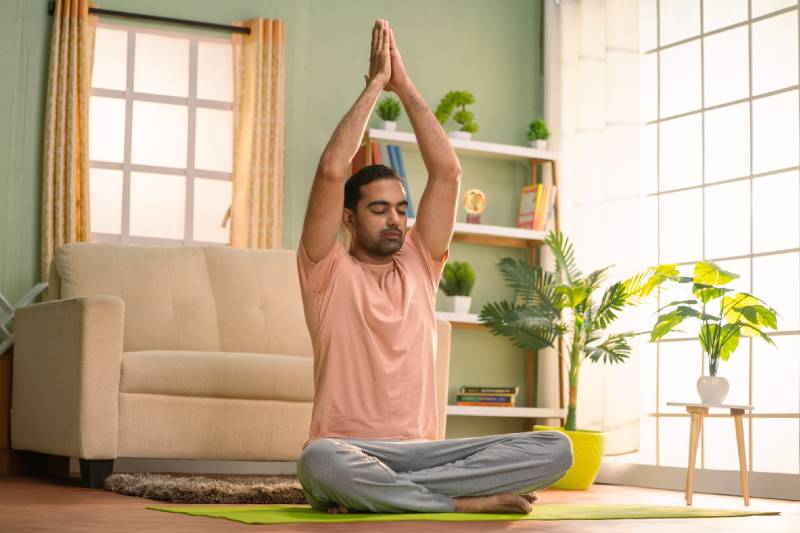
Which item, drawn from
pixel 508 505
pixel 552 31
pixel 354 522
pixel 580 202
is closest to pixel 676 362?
pixel 580 202

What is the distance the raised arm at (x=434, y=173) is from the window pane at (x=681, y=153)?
9.70ft

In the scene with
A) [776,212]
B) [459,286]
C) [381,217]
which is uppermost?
[776,212]

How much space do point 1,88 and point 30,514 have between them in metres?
3.16

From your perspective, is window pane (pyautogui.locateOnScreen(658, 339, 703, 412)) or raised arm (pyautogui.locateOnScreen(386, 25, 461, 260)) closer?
raised arm (pyautogui.locateOnScreen(386, 25, 461, 260))

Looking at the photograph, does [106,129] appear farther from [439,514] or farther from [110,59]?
[439,514]

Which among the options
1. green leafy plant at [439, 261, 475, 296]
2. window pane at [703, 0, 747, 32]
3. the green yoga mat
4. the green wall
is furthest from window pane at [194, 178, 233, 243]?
the green yoga mat

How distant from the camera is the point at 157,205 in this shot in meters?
5.75

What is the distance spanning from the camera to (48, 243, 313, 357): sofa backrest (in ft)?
15.8

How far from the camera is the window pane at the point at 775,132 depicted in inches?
196

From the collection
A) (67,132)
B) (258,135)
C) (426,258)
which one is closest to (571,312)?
(258,135)

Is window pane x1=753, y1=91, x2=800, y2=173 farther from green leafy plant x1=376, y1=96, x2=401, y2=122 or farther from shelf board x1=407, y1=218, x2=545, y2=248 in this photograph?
green leafy plant x1=376, y1=96, x2=401, y2=122

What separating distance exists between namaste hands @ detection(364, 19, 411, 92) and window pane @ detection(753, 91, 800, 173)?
268cm

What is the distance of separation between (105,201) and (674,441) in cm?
303

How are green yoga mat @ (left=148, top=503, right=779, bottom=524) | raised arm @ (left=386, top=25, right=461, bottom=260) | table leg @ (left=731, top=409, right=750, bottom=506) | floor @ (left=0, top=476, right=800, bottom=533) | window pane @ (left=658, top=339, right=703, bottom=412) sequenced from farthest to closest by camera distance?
window pane @ (left=658, top=339, right=703, bottom=412), table leg @ (left=731, top=409, right=750, bottom=506), raised arm @ (left=386, top=25, right=461, bottom=260), green yoga mat @ (left=148, top=503, right=779, bottom=524), floor @ (left=0, top=476, right=800, bottom=533)
